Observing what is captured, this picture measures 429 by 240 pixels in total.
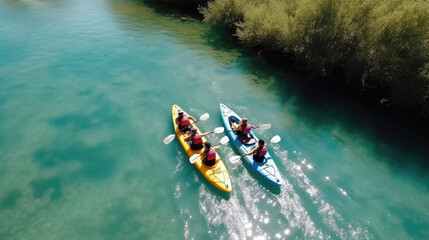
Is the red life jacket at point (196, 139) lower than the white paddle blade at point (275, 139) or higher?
lower

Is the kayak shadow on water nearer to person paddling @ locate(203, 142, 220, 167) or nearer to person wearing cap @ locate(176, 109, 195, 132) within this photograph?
person paddling @ locate(203, 142, 220, 167)

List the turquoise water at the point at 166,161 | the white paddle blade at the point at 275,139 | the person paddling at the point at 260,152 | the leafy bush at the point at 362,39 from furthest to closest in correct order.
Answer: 1. the leafy bush at the point at 362,39
2. the white paddle blade at the point at 275,139
3. the person paddling at the point at 260,152
4. the turquoise water at the point at 166,161

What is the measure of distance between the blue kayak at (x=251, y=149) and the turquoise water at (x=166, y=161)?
0.45 m

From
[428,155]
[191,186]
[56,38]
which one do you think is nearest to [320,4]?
[428,155]

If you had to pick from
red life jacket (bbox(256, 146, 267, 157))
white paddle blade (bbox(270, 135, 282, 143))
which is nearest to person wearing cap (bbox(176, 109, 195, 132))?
red life jacket (bbox(256, 146, 267, 157))

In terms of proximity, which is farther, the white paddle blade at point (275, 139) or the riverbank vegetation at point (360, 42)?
the riverbank vegetation at point (360, 42)

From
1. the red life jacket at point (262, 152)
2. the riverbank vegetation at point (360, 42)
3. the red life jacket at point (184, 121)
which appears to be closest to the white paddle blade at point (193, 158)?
the red life jacket at point (184, 121)

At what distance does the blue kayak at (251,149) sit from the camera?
10.1 m

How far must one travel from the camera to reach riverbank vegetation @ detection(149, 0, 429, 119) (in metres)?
12.7

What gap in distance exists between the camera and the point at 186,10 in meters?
30.8

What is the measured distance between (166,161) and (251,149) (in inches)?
157

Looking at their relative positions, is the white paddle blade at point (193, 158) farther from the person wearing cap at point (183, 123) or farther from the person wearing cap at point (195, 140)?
the person wearing cap at point (183, 123)

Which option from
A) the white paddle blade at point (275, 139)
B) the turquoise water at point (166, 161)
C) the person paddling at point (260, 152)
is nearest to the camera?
the turquoise water at point (166, 161)

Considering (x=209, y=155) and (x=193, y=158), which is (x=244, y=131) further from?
(x=193, y=158)
